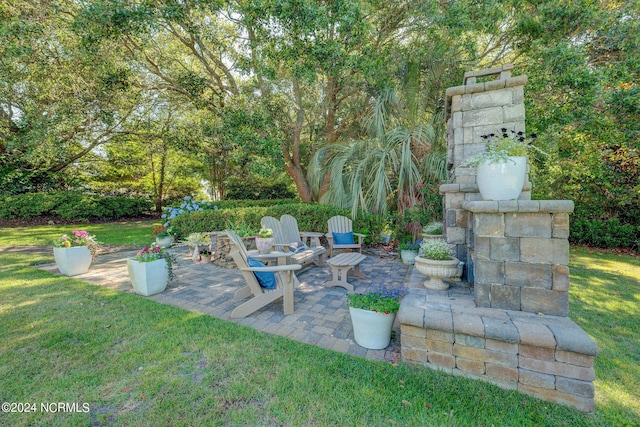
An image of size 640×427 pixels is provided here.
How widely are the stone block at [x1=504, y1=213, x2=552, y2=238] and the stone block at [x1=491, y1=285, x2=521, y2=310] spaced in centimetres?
40

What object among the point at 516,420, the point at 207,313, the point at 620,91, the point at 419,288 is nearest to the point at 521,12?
the point at 620,91

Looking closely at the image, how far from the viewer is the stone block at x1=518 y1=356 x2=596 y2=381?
1.54 meters

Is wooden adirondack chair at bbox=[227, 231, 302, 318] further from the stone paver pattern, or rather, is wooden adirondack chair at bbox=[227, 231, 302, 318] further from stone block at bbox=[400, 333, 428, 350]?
stone block at bbox=[400, 333, 428, 350]

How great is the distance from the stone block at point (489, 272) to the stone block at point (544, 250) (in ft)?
0.54

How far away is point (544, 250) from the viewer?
6.03 ft

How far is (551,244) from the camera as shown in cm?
182

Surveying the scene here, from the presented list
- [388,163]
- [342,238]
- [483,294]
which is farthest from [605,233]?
[483,294]

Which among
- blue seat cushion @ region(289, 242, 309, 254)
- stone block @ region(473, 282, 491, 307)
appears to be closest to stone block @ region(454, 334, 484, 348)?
stone block @ region(473, 282, 491, 307)

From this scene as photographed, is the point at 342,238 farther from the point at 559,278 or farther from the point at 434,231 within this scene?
the point at 559,278

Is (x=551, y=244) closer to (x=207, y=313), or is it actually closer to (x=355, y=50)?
(x=207, y=313)

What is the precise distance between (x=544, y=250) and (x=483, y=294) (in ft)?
1.69

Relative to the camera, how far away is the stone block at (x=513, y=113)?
272 centimetres

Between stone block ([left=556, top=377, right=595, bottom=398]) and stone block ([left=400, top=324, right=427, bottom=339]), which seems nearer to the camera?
stone block ([left=556, top=377, right=595, bottom=398])

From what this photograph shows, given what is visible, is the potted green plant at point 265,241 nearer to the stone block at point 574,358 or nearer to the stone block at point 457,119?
the stone block at point 457,119
